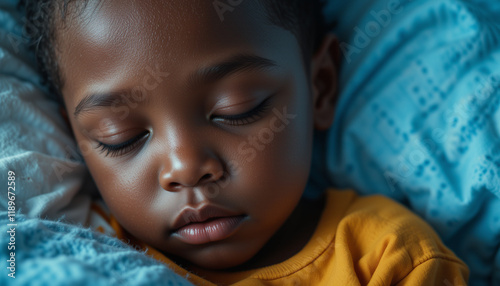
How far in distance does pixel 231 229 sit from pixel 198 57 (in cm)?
34

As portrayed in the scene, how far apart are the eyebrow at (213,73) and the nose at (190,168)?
133 millimetres

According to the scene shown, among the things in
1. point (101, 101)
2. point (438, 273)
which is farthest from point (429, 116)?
point (101, 101)

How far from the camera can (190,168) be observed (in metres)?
0.86

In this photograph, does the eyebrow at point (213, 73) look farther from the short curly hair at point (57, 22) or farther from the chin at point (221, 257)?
Result: the chin at point (221, 257)

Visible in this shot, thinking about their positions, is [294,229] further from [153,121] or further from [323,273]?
[153,121]

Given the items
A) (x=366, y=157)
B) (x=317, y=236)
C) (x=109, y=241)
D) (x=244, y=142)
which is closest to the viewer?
(x=109, y=241)

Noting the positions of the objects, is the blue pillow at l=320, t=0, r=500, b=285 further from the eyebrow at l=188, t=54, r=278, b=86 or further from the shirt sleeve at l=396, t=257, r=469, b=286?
the eyebrow at l=188, t=54, r=278, b=86

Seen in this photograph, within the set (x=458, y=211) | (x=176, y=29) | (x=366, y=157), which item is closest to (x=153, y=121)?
(x=176, y=29)

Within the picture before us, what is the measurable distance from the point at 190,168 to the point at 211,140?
74 millimetres

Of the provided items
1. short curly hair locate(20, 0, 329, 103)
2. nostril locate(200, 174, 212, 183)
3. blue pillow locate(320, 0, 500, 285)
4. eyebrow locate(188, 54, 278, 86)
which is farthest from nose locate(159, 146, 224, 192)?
blue pillow locate(320, 0, 500, 285)

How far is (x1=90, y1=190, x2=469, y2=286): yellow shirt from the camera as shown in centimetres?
91

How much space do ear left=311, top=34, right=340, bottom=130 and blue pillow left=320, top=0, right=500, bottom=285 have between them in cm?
3

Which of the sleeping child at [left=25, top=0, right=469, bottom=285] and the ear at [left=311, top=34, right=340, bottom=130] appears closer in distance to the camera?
the sleeping child at [left=25, top=0, right=469, bottom=285]

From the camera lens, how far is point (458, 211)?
110cm
